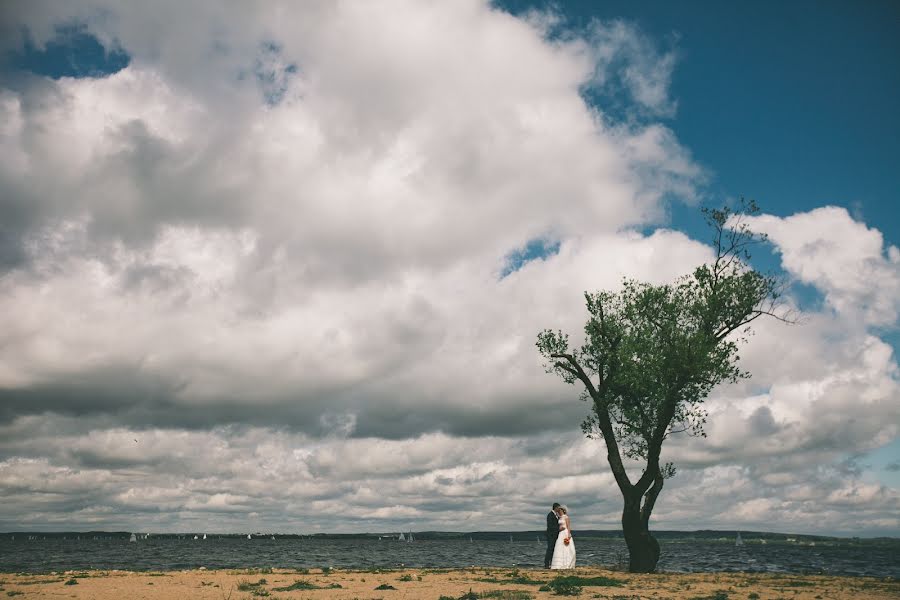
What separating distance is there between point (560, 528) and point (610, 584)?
982cm

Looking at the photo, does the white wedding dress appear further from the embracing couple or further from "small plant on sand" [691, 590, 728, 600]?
"small plant on sand" [691, 590, 728, 600]

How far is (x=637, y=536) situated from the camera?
A: 34.5 m

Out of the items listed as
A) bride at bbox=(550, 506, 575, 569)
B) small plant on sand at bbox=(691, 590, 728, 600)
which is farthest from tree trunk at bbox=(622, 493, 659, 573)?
small plant on sand at bbox=(691, 590, 728, 600)

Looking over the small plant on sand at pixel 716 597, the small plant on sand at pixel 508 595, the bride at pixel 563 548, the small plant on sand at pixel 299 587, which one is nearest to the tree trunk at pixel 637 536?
the bride at pixel 563 548

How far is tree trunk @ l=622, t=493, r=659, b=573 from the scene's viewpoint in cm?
Answer: 3450

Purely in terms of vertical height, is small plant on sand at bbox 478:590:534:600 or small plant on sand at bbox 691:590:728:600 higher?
small plant on sand at bbox 478:590:534:600

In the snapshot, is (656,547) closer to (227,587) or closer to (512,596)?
(512,596)

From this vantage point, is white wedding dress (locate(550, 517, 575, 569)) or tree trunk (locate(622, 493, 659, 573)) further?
white wedding dress (locate(550, 517, 575, 569))

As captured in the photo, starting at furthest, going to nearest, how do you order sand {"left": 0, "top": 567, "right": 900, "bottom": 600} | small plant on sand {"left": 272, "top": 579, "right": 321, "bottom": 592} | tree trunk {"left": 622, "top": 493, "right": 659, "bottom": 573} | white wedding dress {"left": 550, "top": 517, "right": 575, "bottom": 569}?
white wedding dress {"left": 550, "top": 517, "right": 575, "bottom": 569}, tree trunk {"left": 622, "top": 493, "right": 659, "bottom": 573}, small plant on sand {"left": 272, "top": 579, "right": 321, "bottom": 592}, sand {"left": 0, "top": 567, "right": 900, "bottom": 600}

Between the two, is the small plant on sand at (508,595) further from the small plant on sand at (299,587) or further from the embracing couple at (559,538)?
the embracing couple at (559,538)

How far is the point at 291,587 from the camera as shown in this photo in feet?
85.3

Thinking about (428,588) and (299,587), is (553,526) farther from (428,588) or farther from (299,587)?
(299,587)

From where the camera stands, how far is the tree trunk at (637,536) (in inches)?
1358

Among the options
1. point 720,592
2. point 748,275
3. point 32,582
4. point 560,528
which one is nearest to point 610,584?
point 720,592
